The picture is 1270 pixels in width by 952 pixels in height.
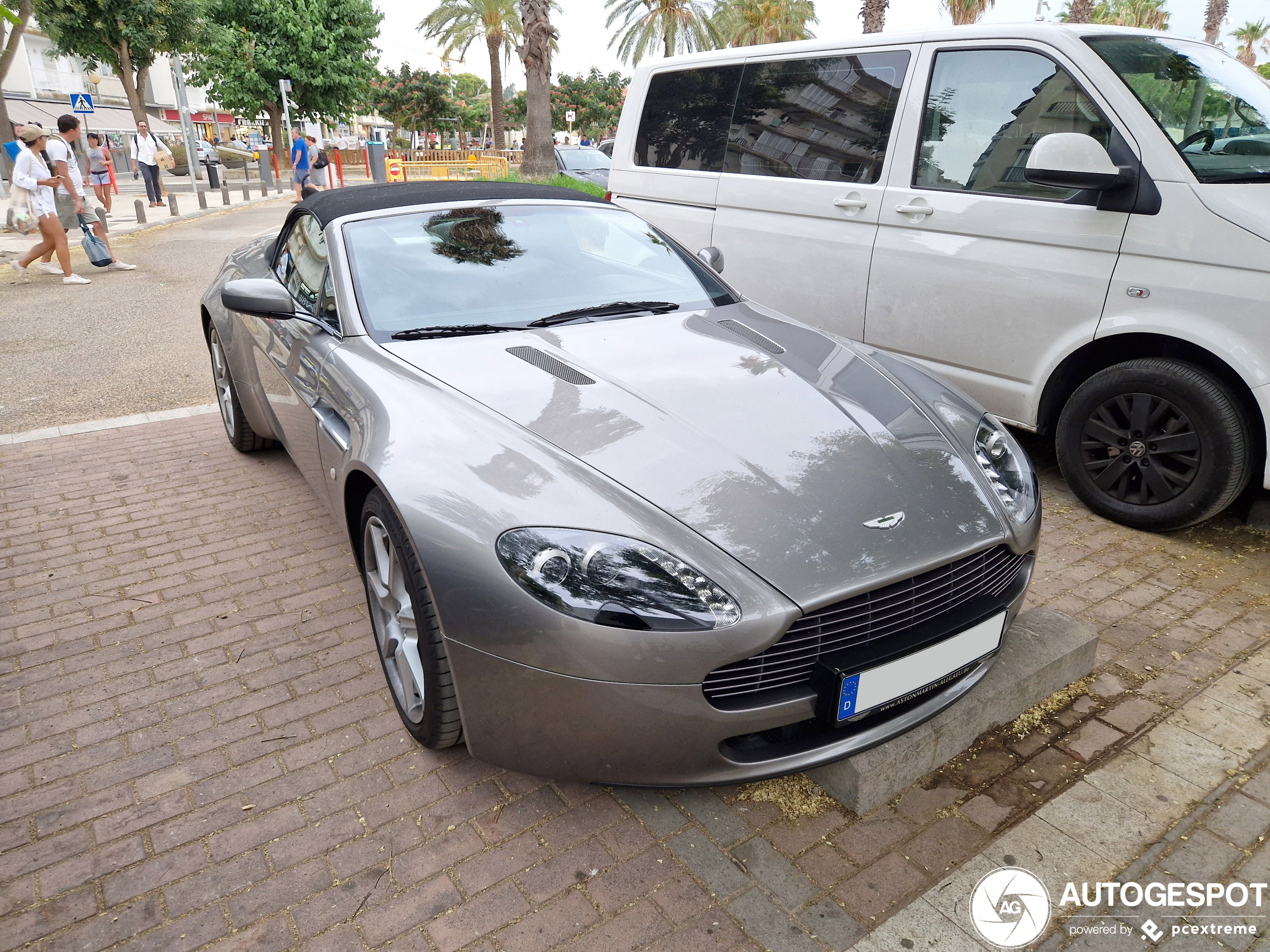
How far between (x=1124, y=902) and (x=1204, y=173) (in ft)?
9.55

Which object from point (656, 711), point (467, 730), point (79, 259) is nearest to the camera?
point (656, 711)

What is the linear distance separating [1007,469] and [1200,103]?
235cm

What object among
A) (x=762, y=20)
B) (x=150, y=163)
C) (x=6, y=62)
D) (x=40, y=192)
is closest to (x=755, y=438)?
(x=40, y=192)

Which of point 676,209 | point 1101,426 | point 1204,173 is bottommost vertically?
point 1101,426

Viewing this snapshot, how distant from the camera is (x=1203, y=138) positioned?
11.8 feet

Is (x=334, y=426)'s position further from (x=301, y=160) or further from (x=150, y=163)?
(x=150, y=163)

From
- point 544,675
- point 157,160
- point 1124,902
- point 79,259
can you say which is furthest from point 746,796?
point 157,160

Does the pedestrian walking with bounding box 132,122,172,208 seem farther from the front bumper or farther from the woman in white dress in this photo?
the front bumper

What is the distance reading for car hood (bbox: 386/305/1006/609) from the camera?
79.9 inches

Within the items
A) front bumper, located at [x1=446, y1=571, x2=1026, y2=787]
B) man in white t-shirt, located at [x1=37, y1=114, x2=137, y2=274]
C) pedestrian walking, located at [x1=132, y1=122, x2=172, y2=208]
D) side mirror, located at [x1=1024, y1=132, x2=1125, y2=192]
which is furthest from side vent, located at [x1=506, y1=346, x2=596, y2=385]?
pedestrian walking, located at [x1=132, y1=122, x2=172, y2=208]

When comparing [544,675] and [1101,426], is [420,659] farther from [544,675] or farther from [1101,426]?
[1101,426]

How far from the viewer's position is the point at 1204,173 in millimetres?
3473

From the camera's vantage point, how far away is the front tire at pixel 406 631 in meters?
2.21

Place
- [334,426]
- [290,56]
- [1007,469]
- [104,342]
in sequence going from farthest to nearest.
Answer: [290,56] → [104,342] → [334,426] → [1007,469]
